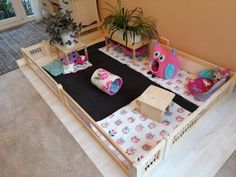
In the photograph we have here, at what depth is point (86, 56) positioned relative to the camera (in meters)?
2.20

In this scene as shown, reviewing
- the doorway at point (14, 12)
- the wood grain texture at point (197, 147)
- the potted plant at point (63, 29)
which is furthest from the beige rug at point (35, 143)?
the doorway at point (14, 12)

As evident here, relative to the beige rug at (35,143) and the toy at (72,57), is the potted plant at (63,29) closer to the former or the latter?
the toy at (72,57)

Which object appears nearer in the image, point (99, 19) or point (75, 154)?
point (75, 154)

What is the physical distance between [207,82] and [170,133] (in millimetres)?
761

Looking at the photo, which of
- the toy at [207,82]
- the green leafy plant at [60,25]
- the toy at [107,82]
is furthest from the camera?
the green leafy plant at [60,25]

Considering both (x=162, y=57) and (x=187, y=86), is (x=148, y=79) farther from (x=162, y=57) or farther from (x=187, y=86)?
(x=187, y=86)

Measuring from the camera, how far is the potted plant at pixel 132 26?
2006 mm

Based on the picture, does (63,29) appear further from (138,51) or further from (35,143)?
(35,143)

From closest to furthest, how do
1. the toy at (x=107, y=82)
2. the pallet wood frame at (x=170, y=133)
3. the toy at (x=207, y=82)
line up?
the pallet wood frame at (x=170, y=133) < the toy at (x=207, y=82) < the toy at (x=107, y=82)

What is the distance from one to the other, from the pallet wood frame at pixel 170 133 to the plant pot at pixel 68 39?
1.22ft

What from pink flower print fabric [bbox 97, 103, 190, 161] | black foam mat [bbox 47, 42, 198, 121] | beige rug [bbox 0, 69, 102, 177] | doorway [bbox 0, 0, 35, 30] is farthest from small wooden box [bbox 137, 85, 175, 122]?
doorway [bbox 0, 0, 35, 30]

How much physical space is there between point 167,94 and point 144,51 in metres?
0.88

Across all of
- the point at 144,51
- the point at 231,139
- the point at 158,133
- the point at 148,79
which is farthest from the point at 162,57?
the point at 231,139

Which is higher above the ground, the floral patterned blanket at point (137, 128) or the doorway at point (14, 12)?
the doorway at point (14, 12)
